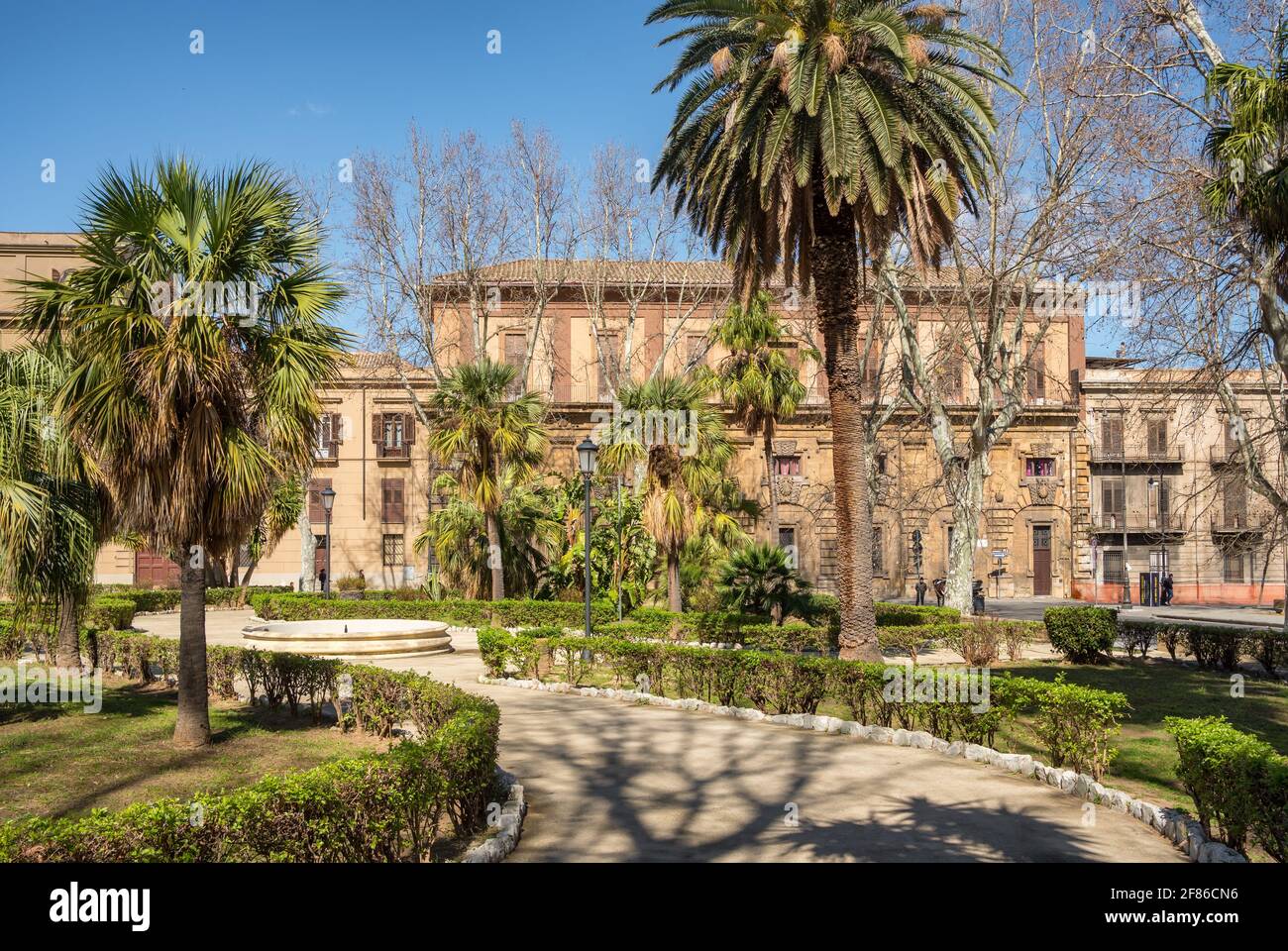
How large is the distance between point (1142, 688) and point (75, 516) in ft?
53.6

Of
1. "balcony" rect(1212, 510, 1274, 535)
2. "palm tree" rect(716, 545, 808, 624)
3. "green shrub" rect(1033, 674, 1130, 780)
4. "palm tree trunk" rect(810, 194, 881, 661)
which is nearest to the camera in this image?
"green shrub" rect(1033, 674, 1130, 780)

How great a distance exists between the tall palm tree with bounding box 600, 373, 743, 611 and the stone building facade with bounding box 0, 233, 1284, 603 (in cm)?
1970

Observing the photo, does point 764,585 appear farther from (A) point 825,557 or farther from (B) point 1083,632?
(A) point 825,557

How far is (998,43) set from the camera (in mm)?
22844

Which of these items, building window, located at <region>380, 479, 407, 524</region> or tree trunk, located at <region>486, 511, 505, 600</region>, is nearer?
tree trunk, located at <region>486, 511, 505, 600</region>

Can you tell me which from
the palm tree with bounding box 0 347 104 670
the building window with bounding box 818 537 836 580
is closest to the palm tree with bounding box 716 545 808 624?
the palm tree with bounding box 0 347 104 670

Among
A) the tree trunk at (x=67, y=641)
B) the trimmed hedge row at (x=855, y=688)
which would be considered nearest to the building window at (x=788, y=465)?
the trimmed hedge row at (x=855, y=688)

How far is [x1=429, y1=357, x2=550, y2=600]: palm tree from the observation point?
26.6 m

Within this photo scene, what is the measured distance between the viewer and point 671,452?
24547 mm

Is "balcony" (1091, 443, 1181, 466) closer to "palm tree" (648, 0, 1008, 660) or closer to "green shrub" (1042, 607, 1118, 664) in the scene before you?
"green shrub" (1042, 607, 1118, 664)

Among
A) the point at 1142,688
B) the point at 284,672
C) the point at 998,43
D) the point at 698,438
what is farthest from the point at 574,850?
the point at 998,43

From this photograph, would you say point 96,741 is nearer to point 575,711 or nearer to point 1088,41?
point 575,711

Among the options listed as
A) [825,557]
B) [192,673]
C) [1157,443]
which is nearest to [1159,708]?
[192,673]

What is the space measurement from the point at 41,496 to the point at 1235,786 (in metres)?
12.2
